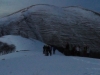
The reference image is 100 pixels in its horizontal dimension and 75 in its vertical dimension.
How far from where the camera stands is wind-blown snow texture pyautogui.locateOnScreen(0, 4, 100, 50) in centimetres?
5872

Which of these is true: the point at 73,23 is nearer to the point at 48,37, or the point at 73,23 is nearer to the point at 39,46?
the point at 48,37

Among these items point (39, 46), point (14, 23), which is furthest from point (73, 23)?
point (39, 46)

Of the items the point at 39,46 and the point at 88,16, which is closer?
the point at 39,46

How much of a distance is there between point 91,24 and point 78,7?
9.65 metres

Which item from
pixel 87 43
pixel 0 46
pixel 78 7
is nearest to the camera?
pixel 0 46

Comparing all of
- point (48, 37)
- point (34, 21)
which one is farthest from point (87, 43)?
point (34, 21)

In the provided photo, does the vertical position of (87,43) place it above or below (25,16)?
below

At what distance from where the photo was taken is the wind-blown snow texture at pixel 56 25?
58.7 meters

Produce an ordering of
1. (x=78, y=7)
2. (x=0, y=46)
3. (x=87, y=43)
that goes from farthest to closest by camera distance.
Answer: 1. (x=78, y=7)
2. (x=87, y=43)
3. (x=0, y=46)

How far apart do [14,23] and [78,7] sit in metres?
17.0

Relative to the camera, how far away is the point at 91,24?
61375mm

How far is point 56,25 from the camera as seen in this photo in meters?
61.3

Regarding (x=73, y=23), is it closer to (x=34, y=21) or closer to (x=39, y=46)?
(x=34, y=21)

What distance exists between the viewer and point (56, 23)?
61.6 m
